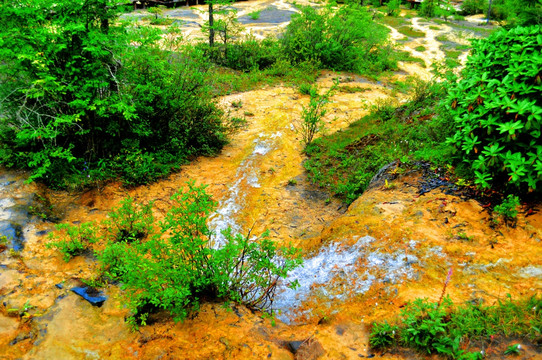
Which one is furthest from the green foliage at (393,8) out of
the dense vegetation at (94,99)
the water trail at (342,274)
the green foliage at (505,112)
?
the water trail at (342,274)

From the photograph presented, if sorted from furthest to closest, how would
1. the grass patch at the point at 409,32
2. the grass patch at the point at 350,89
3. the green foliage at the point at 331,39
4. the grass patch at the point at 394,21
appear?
the grass patch at the point at 394,21, the grass patch at the point at 409,32, the green foliage at the point at 331,39, the grass patch at the point at 350,89

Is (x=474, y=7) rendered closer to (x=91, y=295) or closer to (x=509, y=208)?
(x=509, y=208)

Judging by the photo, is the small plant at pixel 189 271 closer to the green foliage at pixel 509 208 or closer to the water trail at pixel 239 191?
the water trail at pixel 239 191

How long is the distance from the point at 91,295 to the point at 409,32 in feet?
95.1

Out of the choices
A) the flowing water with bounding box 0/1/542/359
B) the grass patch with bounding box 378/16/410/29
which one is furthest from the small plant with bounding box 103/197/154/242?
the grass patch with bounding box 378/16/410/29

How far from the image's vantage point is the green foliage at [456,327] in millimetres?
2830

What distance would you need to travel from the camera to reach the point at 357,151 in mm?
8055

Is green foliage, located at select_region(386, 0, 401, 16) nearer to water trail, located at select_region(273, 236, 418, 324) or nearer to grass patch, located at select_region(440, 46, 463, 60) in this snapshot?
grass patch, located at select_region(440, 46, 463, 60)

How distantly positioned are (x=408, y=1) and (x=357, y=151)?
36.7 m

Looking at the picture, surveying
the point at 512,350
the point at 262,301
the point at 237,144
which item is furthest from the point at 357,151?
the point at 512,350

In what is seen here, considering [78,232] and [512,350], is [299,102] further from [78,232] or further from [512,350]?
[512,350]

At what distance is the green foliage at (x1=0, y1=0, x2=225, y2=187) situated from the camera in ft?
18.6

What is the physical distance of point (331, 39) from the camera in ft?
53.3

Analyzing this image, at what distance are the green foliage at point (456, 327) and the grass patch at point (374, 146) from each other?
2830 mm
